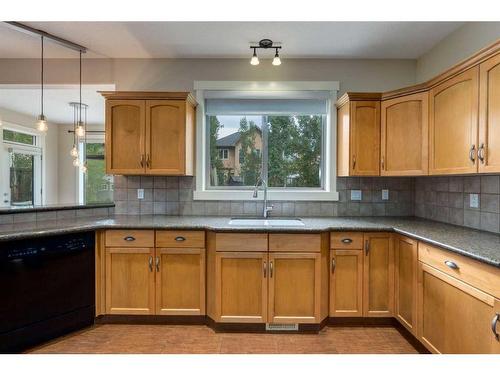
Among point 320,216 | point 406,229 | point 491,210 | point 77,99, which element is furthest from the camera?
point 77,99

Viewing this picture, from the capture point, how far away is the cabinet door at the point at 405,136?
94.5 inches

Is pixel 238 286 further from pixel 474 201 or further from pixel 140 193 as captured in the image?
pixel 474 201

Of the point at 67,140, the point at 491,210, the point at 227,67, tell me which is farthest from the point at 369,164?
the point at 67,140

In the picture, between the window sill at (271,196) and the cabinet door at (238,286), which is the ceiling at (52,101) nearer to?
the window sill at (271,196)

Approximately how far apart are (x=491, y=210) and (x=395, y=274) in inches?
33.8

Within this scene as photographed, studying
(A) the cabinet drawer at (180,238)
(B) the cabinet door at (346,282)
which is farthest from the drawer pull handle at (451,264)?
(A) the cabinet drawer at (180,238)

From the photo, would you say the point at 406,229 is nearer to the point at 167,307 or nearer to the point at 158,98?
the point at 167,307

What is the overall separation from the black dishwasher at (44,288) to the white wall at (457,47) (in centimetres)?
351

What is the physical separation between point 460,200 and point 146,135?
9.48 feet

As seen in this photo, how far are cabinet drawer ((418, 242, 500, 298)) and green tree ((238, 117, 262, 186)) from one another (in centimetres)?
176

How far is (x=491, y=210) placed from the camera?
2111 millimetres

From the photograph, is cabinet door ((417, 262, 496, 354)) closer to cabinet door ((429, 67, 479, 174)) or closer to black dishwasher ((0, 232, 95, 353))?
cabinet door ((429, 67, 479, 174))

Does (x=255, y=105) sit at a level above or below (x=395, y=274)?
above

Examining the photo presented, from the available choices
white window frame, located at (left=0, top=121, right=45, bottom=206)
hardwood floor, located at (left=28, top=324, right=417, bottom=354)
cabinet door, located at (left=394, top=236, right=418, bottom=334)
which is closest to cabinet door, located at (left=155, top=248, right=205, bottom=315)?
hardwood floor, located at (left=28, top=324, right=417, bottom=354)
